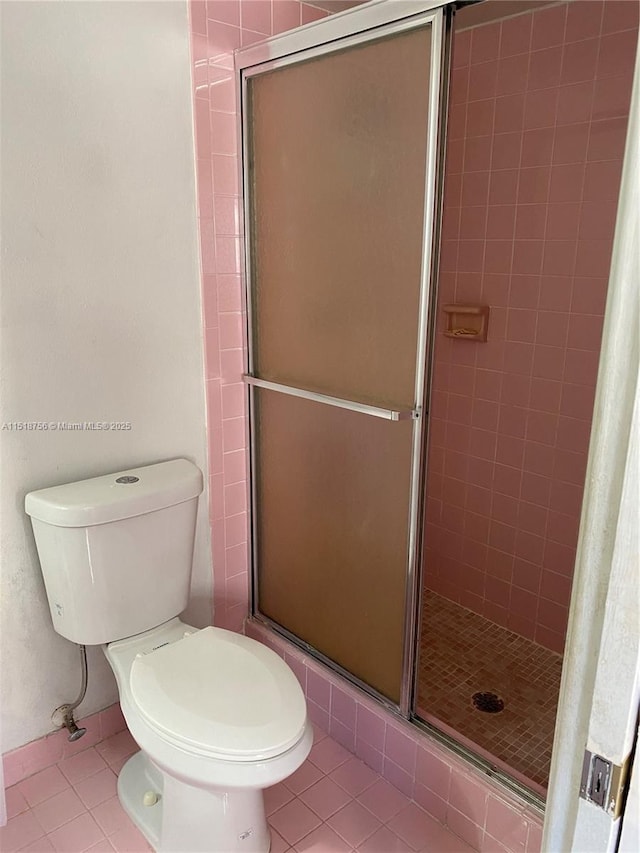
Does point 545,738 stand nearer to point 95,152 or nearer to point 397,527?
point 397,527

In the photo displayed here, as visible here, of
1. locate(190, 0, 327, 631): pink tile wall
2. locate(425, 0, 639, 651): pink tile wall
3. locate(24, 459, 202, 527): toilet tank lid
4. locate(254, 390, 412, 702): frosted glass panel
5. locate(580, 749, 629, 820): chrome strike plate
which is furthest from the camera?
locate(425, 0, 639, 651): pink tile wall

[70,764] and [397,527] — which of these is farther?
[70,764]

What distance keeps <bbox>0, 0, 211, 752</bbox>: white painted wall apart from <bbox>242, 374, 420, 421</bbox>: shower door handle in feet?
0.66

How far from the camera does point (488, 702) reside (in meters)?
2.10

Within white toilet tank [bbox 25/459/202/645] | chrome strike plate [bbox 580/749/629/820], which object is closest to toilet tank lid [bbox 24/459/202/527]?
white toilet tank [bbox 25/459/202/645]

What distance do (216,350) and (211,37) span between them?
0.84 meters

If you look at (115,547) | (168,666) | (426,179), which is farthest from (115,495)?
(426,179)

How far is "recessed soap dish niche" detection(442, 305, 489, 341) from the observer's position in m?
2.34

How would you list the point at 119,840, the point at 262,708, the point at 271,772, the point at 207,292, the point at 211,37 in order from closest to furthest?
1. the point at 271,772
2. the point at 262,708
3. the point at 119,840
4. the point at 211,37
5. the point at 207,292

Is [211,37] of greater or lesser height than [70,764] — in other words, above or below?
above

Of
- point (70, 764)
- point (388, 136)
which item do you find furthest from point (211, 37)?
point (70, 764)

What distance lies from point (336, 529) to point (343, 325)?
22.6 inches

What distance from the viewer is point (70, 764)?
74.7 inches

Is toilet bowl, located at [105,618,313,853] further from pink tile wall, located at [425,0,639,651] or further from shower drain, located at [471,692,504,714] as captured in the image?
pink tile wall, located at [425,0,639,651]
